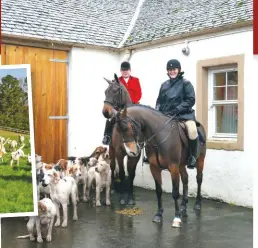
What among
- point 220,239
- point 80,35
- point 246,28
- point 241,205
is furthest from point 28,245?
point 80,35

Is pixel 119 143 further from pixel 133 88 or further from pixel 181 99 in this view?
pixel 181 99

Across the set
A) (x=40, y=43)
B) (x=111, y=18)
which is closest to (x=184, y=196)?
(x=40, y=43)

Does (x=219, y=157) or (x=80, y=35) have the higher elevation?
(x=80, y=35)

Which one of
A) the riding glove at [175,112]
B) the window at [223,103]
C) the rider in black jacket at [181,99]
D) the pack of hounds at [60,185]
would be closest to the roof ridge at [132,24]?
the window at [223,103]

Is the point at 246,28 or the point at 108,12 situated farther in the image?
the point at 108,12

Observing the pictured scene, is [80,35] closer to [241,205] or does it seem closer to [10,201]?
[241,205]

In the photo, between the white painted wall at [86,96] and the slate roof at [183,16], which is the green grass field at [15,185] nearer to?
the slate roof at [183,16]

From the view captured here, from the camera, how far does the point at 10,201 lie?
3.21 m

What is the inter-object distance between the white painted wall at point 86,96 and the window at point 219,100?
272cm

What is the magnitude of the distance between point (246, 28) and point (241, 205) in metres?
3.29

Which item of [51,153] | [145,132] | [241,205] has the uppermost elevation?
[145,132]

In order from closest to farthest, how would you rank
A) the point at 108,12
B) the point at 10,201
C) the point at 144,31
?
the point at 10,201 < the point at 144,31 < the point at 108,12

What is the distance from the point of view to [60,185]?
21.8 feet

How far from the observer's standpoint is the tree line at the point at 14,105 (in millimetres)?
3164
